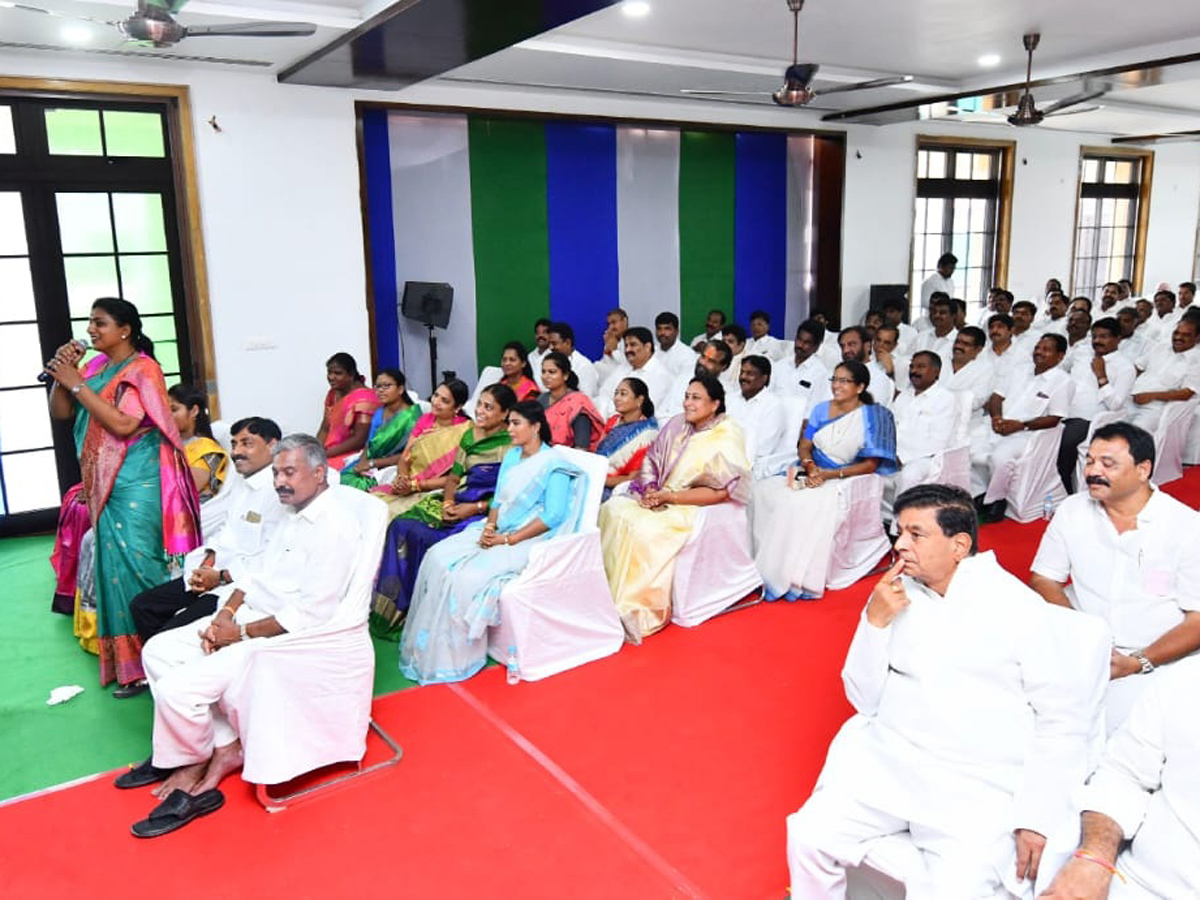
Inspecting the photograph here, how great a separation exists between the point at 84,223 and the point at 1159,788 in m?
6.37

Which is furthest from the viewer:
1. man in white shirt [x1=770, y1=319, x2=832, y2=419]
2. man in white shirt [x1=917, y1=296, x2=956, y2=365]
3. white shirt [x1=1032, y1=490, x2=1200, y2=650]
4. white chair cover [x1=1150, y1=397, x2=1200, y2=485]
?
man in white shirt [x1=917, y1=296, x2=956, y2=365]

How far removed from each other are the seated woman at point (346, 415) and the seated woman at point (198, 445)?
1.05m

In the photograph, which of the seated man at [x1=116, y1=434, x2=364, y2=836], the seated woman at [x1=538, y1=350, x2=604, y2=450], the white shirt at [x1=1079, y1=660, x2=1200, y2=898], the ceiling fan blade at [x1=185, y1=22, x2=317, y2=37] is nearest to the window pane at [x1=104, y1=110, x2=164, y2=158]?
the ceiling fan blade at [x1=185, y1=22, x2=317, y2=37]

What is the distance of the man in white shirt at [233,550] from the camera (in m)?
3.61

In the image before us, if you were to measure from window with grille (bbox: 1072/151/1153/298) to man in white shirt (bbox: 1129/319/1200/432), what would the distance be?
6607 millimetres

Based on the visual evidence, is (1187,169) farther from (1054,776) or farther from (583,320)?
(1054,776)

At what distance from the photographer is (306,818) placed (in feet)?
9.75

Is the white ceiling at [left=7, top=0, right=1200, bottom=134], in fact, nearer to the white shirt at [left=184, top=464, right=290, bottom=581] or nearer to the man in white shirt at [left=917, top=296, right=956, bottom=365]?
the man in white shirt at [left=917, top=296, right=956, bottom=365]

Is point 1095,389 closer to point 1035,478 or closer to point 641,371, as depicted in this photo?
point 1035,478

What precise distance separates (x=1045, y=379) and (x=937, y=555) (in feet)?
14.5

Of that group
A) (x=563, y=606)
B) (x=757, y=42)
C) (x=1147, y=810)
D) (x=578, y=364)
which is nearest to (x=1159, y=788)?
(x=1147, y=810)

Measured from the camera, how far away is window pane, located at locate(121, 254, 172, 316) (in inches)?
246

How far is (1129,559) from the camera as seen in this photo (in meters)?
2.83

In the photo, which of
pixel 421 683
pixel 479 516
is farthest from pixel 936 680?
pixel 479 516
